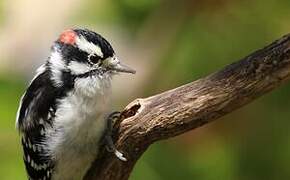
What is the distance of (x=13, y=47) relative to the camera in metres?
4.67

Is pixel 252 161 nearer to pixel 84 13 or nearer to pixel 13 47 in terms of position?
pixel 84 13

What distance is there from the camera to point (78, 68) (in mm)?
2934

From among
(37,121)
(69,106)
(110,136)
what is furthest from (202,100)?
(37,121)

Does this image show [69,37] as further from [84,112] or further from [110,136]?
[110,136]

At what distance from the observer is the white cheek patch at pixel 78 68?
292 centimetres

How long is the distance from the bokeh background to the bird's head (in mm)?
344

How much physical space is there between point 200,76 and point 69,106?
22.1 inches

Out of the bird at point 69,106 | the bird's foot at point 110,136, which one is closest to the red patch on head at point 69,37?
the bird at point 69,106

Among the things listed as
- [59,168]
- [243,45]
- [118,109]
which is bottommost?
[59,168]

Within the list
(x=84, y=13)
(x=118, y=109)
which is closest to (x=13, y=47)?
(x=84, y=13)

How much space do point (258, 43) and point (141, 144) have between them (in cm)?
74

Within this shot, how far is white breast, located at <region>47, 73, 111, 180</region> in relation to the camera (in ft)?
9.59

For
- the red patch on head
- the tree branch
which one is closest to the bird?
the red patch on head

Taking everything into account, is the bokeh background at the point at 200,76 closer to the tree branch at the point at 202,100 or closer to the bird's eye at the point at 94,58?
the bird's eye at the point at 94,58
